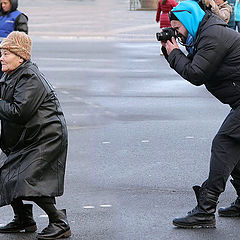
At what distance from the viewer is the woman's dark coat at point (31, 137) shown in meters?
5.20

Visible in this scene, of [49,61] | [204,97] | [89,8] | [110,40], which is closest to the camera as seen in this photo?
[204,97]

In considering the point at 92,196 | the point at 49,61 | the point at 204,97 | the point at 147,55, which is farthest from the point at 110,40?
the point at 92,196

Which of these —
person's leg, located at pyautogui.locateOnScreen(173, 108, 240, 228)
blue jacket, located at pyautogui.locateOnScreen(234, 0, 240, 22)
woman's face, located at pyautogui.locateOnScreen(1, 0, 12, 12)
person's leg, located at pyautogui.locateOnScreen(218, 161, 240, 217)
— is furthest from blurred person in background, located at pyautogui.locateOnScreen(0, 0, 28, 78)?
blue jacket, located at pyautogui.locateOnScreen(234, 0, 240, 22)

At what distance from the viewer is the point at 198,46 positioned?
546 cm

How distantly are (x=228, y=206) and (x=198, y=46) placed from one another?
150cm

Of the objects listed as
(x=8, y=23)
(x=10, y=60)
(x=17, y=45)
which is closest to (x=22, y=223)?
(x=10, y=60)

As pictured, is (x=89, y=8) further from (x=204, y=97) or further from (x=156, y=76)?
(x=204, y=97)

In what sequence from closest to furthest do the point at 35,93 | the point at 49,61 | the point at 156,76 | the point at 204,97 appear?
1. the point at 35,93
2. the point at 204,97
3. the point at 156,76
4. the point at 49,61

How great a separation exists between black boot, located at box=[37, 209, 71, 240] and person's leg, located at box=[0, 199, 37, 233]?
0.21 meters

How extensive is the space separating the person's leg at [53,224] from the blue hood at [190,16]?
5.33 feet

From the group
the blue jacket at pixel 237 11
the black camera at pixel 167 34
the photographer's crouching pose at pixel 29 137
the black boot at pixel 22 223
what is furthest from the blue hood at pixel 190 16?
the blue jacket at pixel 237 11

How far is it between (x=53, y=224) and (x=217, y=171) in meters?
1.30

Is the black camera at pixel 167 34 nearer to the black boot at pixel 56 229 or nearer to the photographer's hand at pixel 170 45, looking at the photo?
the photographer's hand at pixel 170 45

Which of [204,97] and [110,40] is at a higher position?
[204,97]
